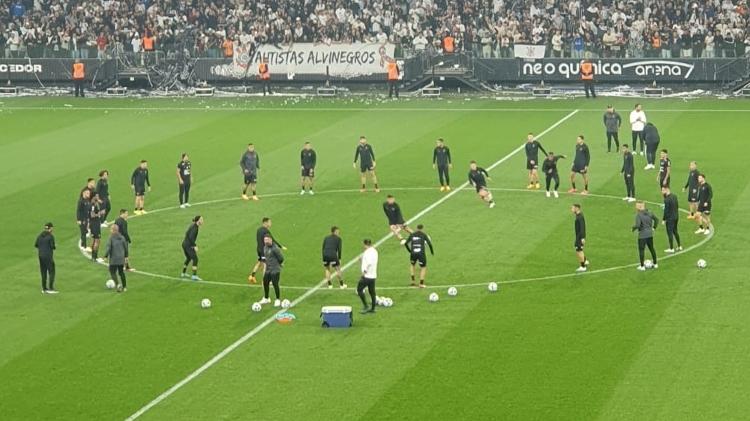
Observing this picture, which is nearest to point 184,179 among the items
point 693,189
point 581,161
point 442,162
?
point 442,162

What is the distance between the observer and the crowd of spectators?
78.6 meters

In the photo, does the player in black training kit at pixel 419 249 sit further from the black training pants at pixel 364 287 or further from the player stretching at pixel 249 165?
the player stretching at pixel 249 165

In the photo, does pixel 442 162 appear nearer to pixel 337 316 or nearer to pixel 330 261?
pixel 330 261

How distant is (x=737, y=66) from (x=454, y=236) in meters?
37.4

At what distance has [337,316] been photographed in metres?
33.7

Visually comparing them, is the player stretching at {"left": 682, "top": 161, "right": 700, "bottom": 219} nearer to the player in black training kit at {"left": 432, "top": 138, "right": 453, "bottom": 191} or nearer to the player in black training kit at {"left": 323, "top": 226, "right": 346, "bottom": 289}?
the player in black training kit at {"left": 432, "top": 138, "right": 453, "bottom": 191}

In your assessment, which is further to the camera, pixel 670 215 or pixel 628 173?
pixel 628 173

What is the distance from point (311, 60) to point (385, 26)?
4616 millimetres

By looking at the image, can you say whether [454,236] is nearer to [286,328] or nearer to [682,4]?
[286,328]

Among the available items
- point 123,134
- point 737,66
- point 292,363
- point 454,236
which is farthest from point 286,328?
point 737,66

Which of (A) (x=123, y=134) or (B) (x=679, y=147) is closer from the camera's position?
(B) (x=679, y=147)

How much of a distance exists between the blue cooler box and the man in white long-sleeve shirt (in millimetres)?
1219

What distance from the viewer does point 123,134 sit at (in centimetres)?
6694

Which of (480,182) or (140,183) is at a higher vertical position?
(140,183)
